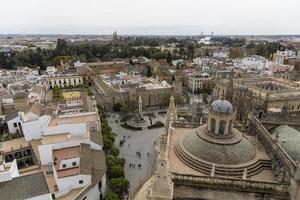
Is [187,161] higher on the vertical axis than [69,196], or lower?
higher

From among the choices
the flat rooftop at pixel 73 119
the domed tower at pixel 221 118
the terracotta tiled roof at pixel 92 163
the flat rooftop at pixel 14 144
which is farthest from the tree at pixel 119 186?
the flat rooftop at pixel 14 144

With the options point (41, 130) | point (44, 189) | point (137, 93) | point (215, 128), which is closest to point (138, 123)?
point (137, 93)

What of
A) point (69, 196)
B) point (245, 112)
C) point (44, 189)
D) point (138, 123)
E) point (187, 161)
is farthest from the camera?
point (138, 123)

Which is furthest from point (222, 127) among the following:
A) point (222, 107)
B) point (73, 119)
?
point (73, 119)

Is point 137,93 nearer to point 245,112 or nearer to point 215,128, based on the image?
point 245,112

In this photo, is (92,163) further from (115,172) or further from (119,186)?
(119,186)

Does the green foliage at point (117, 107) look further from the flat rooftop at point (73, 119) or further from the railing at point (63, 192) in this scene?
the railing at point (63, 192)
